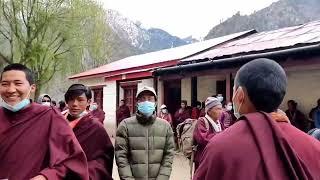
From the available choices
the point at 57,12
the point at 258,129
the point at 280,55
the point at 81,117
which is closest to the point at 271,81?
the point at 258,129

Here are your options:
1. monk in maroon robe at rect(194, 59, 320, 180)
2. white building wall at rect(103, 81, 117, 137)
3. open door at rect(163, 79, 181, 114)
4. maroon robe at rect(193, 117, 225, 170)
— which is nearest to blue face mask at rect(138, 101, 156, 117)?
maroon robe at rect(193, 117, 225, 170)

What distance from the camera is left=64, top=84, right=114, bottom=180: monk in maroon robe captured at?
3637 mm

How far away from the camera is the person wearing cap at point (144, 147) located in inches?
166

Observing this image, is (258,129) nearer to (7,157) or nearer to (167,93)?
(7,157)

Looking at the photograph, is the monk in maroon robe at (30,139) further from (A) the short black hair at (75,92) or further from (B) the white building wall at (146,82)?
(B) the white building wall at (146,82)

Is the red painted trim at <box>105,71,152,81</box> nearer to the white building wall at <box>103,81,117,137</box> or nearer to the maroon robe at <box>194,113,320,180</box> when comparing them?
the white building wall at <box>103,81,117,137</box>

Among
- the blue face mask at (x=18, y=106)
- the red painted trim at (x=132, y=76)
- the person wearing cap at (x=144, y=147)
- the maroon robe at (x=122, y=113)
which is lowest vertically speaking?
the maroon robe at (x=122, y=113)

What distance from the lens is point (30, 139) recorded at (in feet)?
9.25

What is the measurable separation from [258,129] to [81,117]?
7.52 ft

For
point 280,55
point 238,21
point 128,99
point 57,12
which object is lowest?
point 128,99

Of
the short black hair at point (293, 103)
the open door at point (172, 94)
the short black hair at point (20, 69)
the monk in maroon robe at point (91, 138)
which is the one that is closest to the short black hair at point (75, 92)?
the monk in maroon robe at point (91, 138)

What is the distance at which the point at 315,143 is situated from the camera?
6.38 feet

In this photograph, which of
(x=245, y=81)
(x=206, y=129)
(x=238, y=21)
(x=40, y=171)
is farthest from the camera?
(x=238, y=21)

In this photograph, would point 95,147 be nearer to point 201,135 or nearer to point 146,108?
point 146,108
